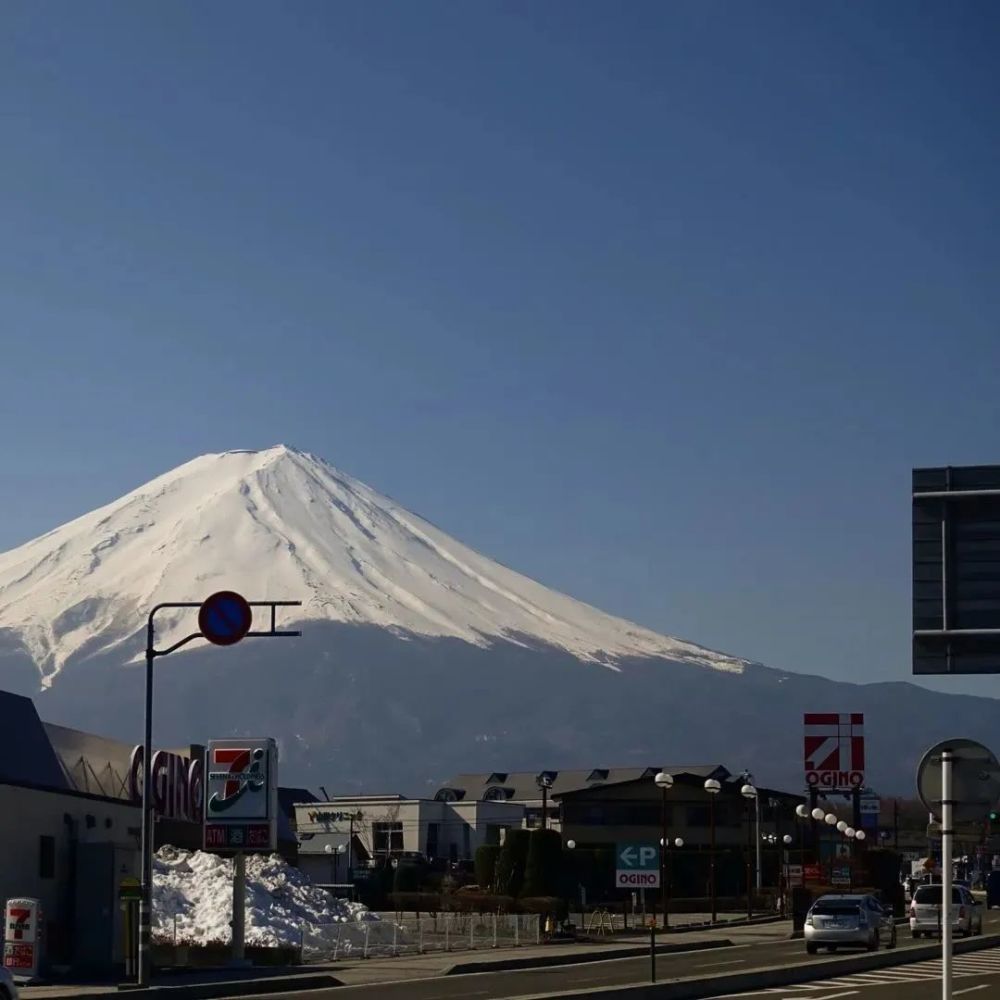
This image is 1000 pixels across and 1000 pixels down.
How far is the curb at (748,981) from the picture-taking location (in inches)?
1235

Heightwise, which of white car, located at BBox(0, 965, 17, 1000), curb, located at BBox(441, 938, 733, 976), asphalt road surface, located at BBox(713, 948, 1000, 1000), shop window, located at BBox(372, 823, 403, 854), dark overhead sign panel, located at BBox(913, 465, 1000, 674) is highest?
dark overhead sign panel, located at BBox(913, 465, 1000, 674)

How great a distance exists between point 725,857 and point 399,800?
193ft

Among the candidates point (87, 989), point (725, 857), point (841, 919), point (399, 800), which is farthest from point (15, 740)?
point (399, 800)

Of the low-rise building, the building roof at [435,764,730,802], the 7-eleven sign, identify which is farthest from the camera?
the building roof at [435,764,730,802]

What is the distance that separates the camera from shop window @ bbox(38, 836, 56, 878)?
47.0 metres

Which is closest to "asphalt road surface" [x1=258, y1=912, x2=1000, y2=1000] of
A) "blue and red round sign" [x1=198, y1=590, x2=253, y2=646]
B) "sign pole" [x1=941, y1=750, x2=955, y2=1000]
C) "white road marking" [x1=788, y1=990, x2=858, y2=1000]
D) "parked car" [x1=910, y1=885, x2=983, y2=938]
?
"white road marking" [x1=788, y1=990, x2=858, y2=1000]

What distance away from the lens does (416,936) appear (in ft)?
191

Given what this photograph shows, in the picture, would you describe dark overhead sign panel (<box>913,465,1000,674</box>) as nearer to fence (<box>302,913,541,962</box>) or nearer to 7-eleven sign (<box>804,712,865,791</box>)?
fence (<box>302,913,541,962</box>)

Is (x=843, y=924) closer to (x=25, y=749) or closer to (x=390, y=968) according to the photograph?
(x=390, y=968)

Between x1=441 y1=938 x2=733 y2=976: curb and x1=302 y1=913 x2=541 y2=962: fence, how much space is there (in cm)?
499

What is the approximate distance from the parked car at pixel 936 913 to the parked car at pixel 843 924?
925 cm

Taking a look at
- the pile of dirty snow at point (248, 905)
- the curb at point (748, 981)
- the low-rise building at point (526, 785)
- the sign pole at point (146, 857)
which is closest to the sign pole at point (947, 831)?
the curb at point (748, 981)

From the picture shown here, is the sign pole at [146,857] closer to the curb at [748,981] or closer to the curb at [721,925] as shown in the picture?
the curb at [748,981]

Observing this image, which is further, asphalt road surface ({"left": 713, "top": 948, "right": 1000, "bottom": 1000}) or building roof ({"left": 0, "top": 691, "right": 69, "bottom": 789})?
building roof ({"left": 0, "top": 691, "right": 69, "bottom": 789})
